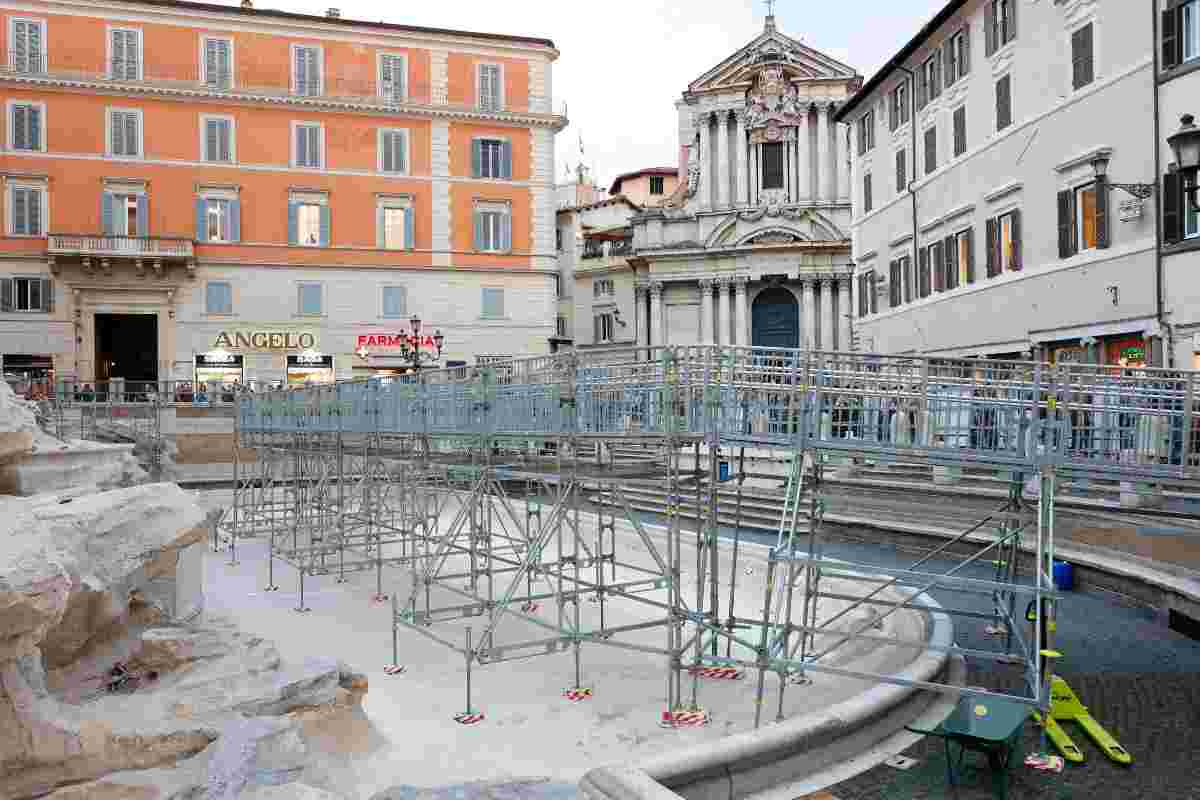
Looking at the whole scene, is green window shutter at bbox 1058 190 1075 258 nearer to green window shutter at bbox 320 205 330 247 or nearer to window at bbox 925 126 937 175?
window at bbox 925 126 937 175

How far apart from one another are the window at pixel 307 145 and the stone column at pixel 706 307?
19.4m

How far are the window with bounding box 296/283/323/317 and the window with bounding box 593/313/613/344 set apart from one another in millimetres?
22039

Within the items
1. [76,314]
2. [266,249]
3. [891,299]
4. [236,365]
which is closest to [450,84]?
[266,249]

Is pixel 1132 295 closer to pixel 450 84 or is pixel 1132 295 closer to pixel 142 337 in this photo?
pixel 450 84

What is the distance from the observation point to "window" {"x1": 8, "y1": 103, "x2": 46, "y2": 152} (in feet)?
130

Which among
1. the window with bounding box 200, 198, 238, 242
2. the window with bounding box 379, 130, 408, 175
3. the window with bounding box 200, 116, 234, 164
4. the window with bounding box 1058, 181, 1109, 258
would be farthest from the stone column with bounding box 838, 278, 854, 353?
the window with bounding box 200, 116, 234, 164

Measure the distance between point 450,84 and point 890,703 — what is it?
3960 cm

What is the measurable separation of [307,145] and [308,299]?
21.2ft

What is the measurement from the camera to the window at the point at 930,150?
2984 centimetres

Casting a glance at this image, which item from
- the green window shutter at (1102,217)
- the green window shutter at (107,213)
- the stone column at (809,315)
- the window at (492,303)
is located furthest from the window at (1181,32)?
the green window shutter at (107,213)

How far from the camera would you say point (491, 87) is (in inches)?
1770

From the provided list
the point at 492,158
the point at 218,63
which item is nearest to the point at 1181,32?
the point at 492,158

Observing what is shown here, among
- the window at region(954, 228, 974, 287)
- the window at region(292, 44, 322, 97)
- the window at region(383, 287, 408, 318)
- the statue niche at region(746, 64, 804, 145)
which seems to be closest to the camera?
the window at region(954, 228, 974, 287)

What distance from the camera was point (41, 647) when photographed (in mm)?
8953
